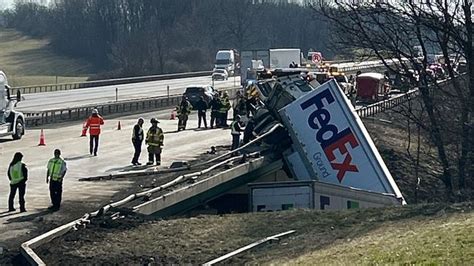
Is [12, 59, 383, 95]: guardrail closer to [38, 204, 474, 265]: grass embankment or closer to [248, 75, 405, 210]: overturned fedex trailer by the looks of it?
[248, 75, 405, 210]: overturned fedex trailer

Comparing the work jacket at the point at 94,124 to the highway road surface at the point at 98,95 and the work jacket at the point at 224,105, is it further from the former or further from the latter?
the highway road surface at the point at 98,95

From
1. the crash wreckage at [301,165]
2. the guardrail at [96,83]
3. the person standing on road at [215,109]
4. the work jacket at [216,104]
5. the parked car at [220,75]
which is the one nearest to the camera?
the crash wreckage at [301,165]

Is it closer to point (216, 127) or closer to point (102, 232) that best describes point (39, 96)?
point (216, 127)

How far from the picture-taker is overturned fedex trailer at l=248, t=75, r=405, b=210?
25078mm

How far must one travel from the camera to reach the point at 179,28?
4904 inches

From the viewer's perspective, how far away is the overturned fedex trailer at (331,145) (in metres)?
25.1

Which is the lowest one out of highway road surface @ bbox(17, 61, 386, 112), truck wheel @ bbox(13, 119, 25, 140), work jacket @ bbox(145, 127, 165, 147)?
highway road surface @ bbox(17, 61, 386, 112)

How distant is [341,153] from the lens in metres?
26.3

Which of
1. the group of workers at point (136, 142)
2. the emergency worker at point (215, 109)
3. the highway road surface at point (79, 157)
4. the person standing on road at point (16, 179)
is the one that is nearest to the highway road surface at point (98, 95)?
the highway road surface at point (79, 157)

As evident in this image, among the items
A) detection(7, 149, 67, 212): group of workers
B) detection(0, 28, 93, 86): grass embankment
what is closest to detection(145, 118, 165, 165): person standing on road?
detection(7, 149, 67, 212): group of workers

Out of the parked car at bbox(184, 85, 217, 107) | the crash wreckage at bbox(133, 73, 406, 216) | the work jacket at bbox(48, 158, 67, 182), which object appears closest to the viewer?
the work jacket at bbox(48, 158, 67, 182)

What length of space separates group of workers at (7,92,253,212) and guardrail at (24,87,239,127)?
8009 millimetres

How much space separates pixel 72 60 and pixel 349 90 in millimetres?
79615

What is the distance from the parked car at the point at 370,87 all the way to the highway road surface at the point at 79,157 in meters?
17.2
